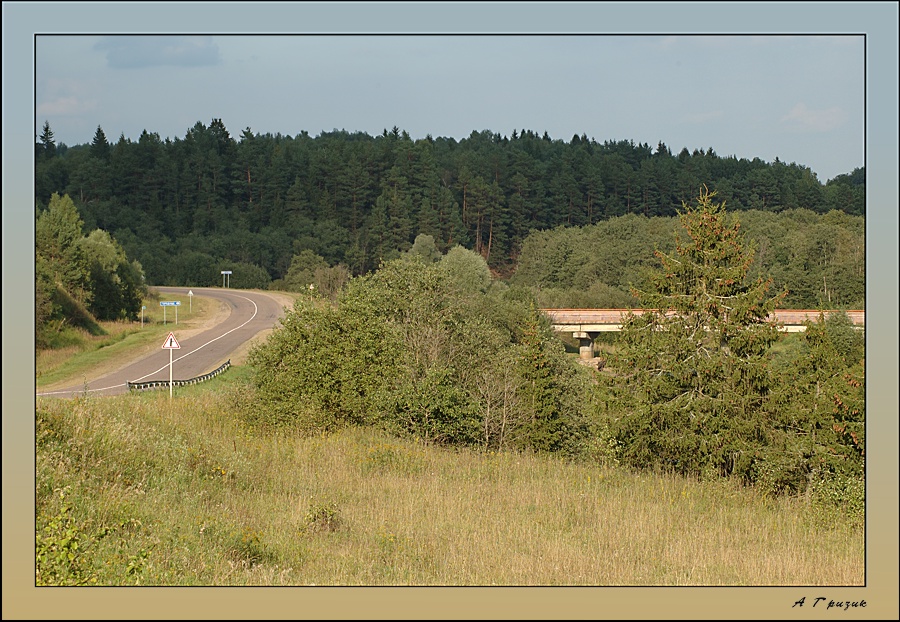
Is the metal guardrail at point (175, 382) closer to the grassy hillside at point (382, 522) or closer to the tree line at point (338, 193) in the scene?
the grassy hillside at point (382, 522)

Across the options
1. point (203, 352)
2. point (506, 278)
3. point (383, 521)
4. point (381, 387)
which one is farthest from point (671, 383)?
point (506, 278)

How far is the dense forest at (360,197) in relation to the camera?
10438cm

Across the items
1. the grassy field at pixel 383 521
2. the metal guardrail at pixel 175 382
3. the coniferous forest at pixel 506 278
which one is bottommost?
the metal guardrail at pixel 175 382

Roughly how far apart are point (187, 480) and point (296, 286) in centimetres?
8655

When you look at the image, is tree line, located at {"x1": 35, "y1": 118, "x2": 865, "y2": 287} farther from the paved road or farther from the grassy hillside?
the grassy hillside

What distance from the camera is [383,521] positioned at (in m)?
12.2

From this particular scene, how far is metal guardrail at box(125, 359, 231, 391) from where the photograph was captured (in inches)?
1369

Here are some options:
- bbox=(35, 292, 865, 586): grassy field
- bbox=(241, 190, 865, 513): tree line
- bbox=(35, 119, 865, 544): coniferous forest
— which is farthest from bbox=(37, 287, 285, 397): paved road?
bbox=(35, 292, 865, 586): grassy field

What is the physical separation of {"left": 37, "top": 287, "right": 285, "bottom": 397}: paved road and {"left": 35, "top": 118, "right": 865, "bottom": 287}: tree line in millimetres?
33518

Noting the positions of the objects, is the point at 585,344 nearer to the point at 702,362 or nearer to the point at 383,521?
the point at 702,362

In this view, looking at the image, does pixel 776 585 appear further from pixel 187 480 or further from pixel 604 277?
pixel 604 277

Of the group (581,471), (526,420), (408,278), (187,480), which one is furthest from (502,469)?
(408,278)

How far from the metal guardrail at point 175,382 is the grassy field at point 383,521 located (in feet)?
58.9

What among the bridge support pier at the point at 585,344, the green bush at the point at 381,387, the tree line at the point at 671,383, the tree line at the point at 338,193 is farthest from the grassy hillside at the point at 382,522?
the tree line at the point at 338,193
